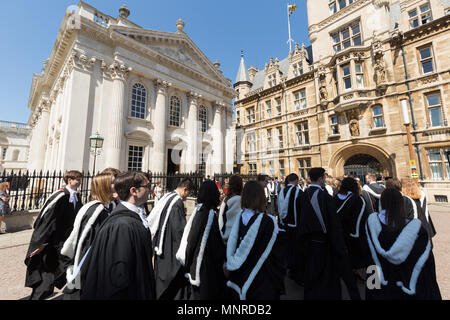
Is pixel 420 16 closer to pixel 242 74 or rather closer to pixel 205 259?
pixel 242 74

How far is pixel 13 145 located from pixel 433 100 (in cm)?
5941

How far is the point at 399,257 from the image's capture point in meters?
2.10

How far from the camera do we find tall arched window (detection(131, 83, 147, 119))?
14555 mm

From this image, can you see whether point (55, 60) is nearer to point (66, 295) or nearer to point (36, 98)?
point (36, 98)

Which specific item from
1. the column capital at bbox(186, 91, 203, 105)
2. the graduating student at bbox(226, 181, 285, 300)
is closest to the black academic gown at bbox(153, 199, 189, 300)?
the graduating student at bbox(226, 181, 285, 300)

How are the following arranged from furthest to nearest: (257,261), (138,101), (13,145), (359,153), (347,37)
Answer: (13,145) → (347,37) → (359,153) → (138,101) → (257,261)

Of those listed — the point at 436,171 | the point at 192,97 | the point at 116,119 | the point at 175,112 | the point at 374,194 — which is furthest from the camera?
the point at 192,97

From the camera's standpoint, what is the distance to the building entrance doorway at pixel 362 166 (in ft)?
53.7

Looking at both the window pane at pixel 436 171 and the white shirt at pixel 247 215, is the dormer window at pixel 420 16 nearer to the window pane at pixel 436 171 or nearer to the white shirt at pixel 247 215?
the window pane at pixel 436 171

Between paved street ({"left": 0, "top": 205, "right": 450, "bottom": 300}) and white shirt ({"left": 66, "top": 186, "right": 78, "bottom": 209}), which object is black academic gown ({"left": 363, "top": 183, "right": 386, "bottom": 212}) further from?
white shirt ({"left": 66, "top": 186, "right": 78, "bottom": 209})

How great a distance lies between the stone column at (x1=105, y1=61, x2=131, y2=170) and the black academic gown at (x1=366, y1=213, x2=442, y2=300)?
13.5 metres

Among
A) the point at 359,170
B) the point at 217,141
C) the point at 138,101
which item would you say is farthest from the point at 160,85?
the point at 359,170

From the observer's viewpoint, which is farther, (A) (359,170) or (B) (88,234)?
(A) (359,170)
